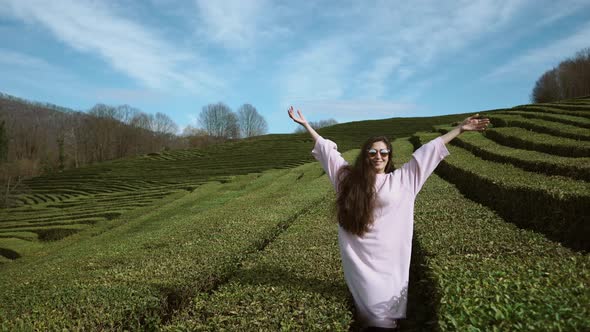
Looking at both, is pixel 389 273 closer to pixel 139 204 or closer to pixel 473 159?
pixel 473 159

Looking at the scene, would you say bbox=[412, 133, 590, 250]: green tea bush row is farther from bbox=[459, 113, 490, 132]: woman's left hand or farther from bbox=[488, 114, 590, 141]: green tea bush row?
bbox=[488, 114, 590, 141]: green tea bush row

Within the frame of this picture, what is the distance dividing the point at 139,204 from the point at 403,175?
3257 centimetres

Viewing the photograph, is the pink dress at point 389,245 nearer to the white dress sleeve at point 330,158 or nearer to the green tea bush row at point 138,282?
the white dress sleeve at point 330,158

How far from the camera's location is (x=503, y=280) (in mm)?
4512

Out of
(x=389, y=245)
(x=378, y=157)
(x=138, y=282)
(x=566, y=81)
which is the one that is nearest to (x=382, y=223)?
(x=389, y=245)

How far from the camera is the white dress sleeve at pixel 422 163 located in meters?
4.74

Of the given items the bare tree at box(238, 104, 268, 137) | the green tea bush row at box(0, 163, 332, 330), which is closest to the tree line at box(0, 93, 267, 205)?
the bare tree at box(238, 104, 268, 137)

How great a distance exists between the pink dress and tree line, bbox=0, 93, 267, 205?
260 feet

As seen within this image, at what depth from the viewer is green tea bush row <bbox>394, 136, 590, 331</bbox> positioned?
12.1 feet

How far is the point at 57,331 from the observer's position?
5.02 metres

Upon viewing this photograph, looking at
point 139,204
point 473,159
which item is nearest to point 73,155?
point 139,204

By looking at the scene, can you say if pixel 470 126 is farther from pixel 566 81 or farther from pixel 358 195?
pixel 566 81

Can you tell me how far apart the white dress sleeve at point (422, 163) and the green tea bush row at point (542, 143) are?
37.4ft

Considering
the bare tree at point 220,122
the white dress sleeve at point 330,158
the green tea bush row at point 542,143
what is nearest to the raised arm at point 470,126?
the white dress sleeve at point 330,158
